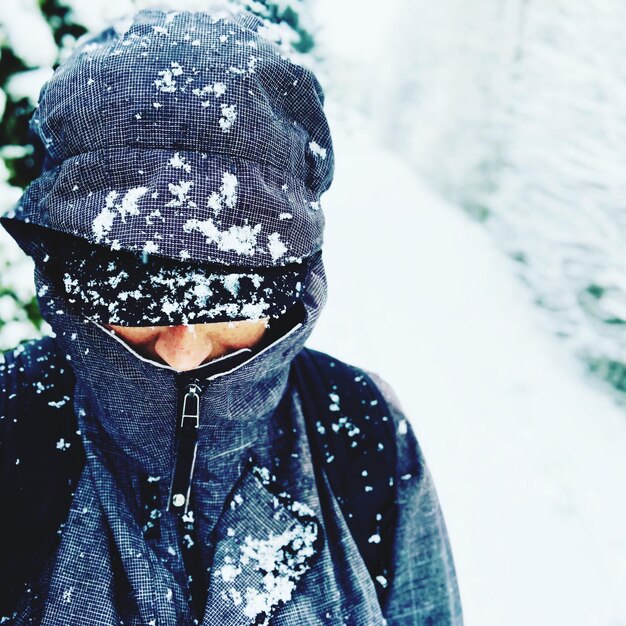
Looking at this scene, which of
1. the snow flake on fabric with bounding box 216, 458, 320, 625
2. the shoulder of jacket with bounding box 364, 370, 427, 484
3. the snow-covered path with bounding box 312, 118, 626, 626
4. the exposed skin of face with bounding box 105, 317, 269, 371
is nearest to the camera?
the exposed skin of face with bounding box 105, 317, 269, 371

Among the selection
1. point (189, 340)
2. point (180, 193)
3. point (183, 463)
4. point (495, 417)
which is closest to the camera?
point (180, 193)

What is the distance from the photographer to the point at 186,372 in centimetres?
99

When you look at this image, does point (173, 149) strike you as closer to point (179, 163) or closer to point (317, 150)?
point (179, 163)

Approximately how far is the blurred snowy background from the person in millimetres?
363

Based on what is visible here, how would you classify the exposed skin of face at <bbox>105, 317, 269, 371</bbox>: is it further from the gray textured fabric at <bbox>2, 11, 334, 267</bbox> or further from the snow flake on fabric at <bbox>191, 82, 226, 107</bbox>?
the snow flake on fabric at <bbox>191, 82, 226, 107</bbox>

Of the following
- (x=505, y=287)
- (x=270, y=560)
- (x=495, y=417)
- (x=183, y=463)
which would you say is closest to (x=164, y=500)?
(x=183, y=463)

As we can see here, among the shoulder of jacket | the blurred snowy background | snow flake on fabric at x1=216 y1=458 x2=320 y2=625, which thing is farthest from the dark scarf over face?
the blurred snowy background

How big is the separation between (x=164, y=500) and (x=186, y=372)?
328 mm

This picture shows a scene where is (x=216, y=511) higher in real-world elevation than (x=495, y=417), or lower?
higher

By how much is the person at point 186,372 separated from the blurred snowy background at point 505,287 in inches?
14.3

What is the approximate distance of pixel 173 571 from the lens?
1063mm

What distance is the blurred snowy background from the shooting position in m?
2.04

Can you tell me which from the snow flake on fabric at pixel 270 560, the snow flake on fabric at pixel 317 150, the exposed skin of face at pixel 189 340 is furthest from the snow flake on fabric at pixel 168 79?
the snow flake on fabric at pixel 270 560

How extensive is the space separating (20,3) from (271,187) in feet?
4.24
